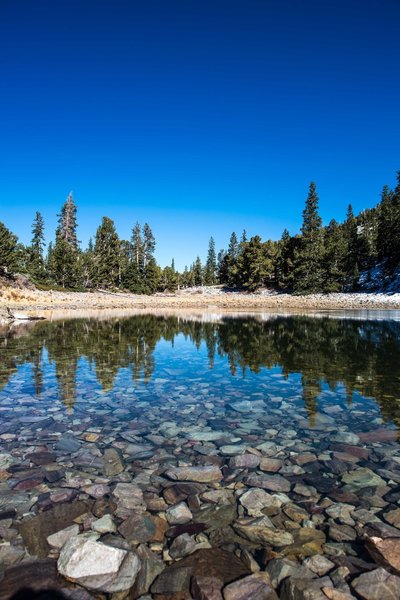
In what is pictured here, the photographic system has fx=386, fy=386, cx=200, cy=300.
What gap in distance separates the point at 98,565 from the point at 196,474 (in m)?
1.77

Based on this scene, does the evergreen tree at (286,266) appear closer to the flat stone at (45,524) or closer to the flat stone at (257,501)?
the flat stone at (257,501)

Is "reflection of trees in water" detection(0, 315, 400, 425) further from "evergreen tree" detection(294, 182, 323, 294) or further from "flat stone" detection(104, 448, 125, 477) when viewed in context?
"evergreen tree" detection(294, 182, 323, 294)

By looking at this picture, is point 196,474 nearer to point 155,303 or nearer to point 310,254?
point 155,303

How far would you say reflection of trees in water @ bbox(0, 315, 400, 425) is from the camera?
9352mm

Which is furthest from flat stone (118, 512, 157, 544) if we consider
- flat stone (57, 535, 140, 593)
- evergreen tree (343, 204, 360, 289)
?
evergreen tree (343, 204, 360, 289)

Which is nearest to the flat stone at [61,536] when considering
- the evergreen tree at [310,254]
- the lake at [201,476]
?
the lake at [201,476]

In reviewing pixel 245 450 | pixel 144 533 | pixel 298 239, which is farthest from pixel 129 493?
pixel 298 239

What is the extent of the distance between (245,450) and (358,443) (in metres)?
1.73

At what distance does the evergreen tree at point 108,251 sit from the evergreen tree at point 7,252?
22.5 meters

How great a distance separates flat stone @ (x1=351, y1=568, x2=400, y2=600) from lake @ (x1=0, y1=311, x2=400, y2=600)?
22 mm

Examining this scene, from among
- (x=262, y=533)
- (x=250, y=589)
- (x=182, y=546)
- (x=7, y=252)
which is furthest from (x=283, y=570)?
(x=7, y=252)

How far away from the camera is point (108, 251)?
74.8m

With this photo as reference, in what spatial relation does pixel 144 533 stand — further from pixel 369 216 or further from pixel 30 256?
pixel 369 216

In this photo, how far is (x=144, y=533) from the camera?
141 inches
